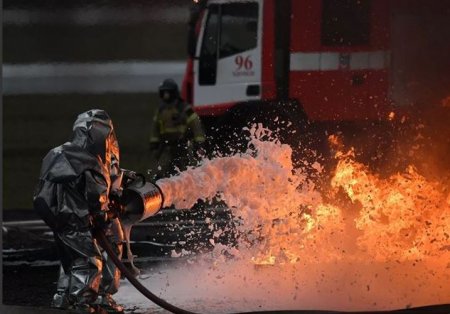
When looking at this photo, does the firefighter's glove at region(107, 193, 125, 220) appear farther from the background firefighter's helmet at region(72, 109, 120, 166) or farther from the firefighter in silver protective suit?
the background firefighter's helmet at region(72, 109, 120, 166)

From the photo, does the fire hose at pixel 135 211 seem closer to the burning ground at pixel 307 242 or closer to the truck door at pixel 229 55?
the burning ground at pixel 307 242

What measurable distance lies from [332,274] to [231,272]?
799 mm

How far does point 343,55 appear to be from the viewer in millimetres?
13195

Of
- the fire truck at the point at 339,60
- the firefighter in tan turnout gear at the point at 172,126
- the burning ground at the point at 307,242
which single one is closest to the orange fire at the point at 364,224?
the burning ground at the point at 307,242

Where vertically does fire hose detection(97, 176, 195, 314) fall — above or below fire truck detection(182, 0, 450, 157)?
below

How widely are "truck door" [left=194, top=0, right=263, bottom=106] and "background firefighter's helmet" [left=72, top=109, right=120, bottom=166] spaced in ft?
20.4

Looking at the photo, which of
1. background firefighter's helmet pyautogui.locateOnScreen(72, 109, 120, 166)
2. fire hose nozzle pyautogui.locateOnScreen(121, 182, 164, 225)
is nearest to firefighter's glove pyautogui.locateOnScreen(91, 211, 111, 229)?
fire hose nozzle pyautogui.locateOnScreen(121, 182, 164, 225)

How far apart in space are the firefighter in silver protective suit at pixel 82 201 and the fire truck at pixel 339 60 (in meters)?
5.42

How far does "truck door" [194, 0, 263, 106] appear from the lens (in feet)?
45.4

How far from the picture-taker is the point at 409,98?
41.3 feet

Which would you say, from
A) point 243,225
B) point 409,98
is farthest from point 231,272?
point 409,98

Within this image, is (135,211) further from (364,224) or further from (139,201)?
(364,224)

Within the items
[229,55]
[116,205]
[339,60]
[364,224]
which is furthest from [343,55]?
[116,205]

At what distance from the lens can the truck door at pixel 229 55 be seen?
13.8 m
